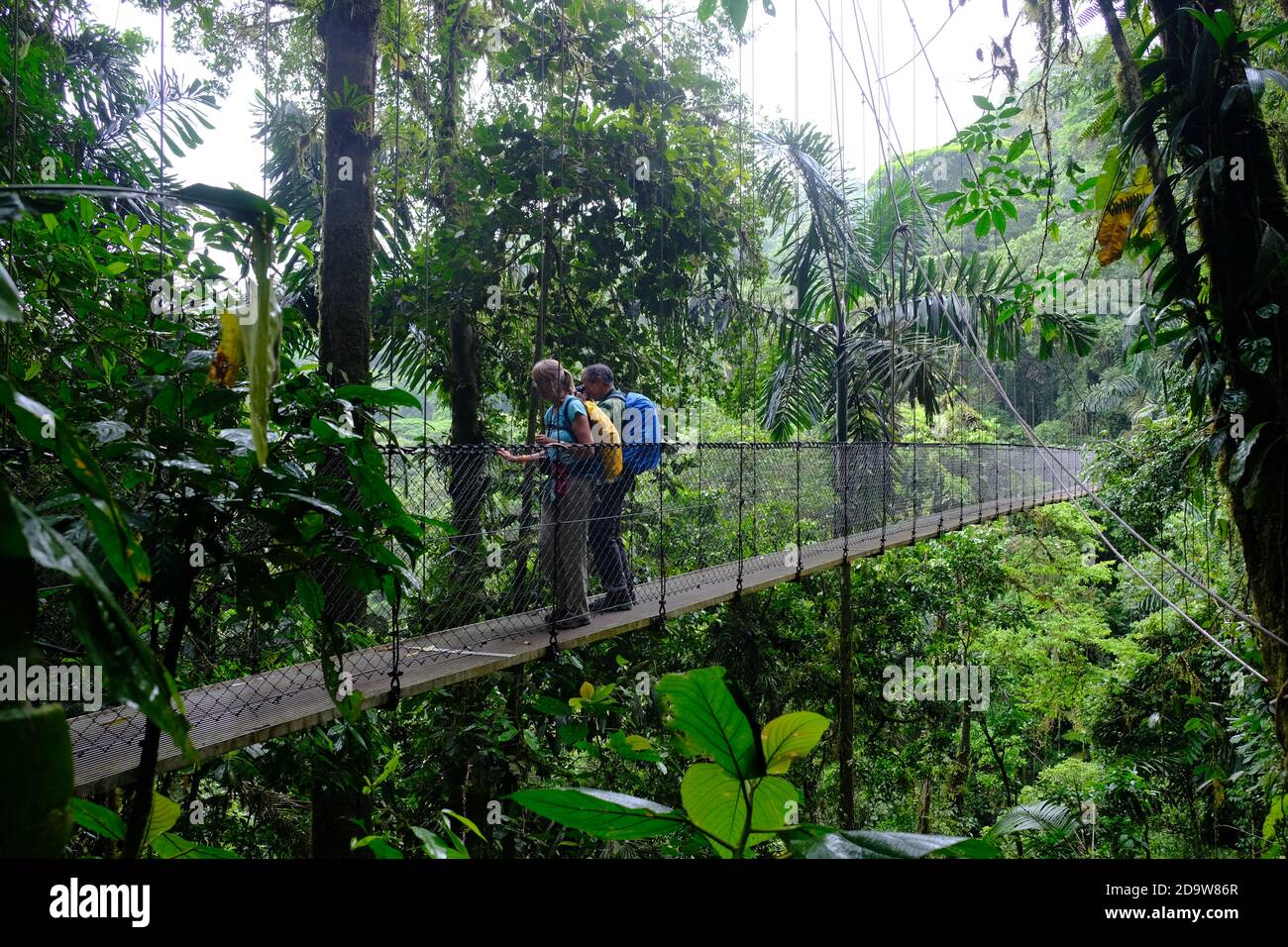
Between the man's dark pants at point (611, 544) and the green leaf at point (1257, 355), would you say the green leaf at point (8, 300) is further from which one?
the man's dark pants at point (611, 544)

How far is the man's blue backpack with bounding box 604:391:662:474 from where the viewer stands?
107 inches

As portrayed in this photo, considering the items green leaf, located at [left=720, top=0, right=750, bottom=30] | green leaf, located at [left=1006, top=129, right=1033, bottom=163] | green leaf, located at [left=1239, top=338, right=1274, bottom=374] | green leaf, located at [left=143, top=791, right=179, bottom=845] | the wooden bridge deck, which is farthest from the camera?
green leaf, located at [left=1006, top=129, right=1033, bottom=163]

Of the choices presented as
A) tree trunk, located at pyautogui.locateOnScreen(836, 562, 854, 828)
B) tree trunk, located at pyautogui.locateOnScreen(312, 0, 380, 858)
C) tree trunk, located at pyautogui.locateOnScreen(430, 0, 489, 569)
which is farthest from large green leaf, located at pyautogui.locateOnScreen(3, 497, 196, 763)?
tree trunk, located at pyautogui.locateOnScreen(836, 562, 854, 828)

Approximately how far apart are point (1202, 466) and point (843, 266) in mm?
3725

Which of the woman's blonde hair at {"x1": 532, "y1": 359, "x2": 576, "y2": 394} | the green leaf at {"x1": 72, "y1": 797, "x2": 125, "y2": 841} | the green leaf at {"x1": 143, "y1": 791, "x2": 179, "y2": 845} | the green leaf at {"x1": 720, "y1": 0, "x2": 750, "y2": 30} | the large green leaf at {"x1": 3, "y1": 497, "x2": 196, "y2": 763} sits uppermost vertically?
the green leaf at {"x1": 720, "y1": 0, "x2": 750, "y2": 30}

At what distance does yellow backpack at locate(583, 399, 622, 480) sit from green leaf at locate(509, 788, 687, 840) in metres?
2.09

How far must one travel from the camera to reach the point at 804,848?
14.5 inches

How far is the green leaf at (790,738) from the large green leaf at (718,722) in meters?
0.04

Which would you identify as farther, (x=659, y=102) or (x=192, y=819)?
(x=659, y=102)

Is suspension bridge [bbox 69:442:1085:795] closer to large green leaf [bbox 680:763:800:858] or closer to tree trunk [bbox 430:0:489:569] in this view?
large green leaf [bbox 680:763:800:858]

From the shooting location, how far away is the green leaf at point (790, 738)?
1.53ft

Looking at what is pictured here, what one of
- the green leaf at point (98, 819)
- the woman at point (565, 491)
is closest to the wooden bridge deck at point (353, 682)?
the woman at point (565, 491)
